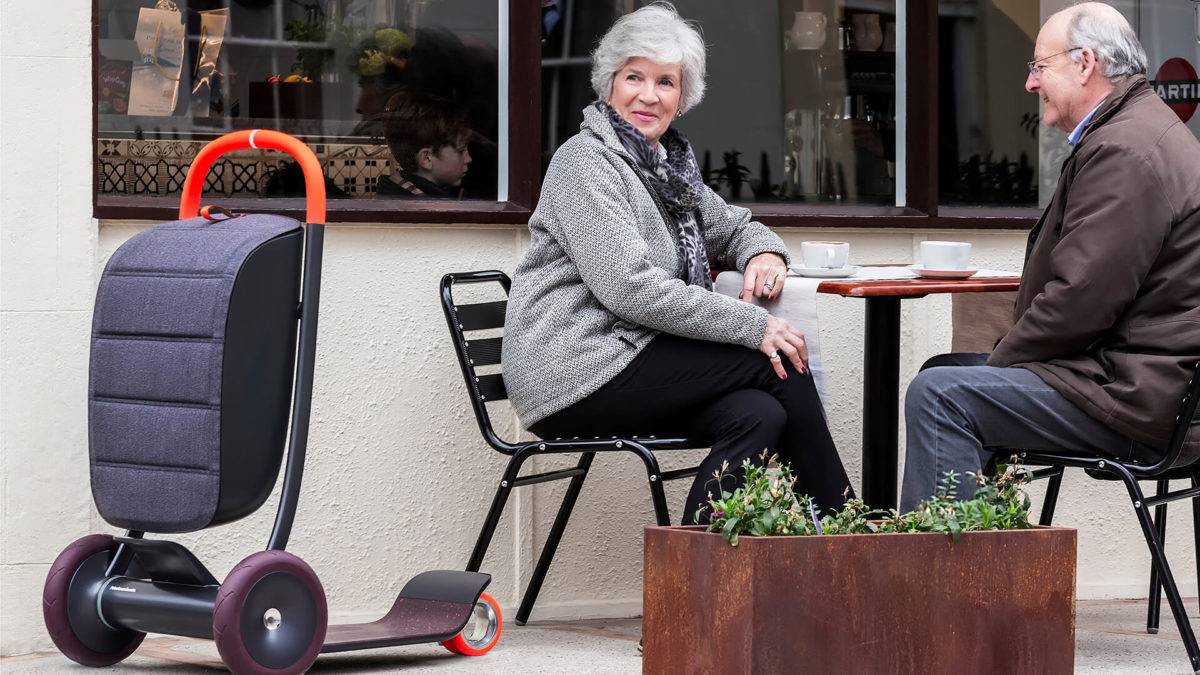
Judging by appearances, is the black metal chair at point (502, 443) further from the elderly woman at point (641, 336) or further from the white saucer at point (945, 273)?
the white saucer at point (945, 273)

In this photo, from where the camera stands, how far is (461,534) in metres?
4.43

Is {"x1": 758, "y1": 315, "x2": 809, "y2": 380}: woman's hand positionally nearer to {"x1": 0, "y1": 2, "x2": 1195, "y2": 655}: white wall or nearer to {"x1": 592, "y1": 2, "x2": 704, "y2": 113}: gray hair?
{"x1": 592, "y1": 2, "x2": 704, "y2": 113}: gray hair

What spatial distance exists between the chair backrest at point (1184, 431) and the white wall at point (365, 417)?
4.15 ft

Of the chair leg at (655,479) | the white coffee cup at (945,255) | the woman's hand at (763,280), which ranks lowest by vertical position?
the chair leg at (655,479)

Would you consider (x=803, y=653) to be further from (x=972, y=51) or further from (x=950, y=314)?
(x=972, y=51)

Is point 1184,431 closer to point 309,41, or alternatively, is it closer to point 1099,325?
point 1099,325

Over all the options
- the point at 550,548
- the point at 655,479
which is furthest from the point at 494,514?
the point at 655,479

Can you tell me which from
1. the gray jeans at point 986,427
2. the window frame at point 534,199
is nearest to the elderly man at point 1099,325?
the gray jeans at point 986,427

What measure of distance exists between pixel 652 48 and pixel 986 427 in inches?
48.2

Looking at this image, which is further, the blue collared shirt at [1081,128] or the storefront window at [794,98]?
the storefront window at [794,98]

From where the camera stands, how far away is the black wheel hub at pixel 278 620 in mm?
3312

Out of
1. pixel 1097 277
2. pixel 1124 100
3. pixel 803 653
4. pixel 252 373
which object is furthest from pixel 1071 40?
pixel 252 373

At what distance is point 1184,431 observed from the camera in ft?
11.6

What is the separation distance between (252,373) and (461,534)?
3.88ft
